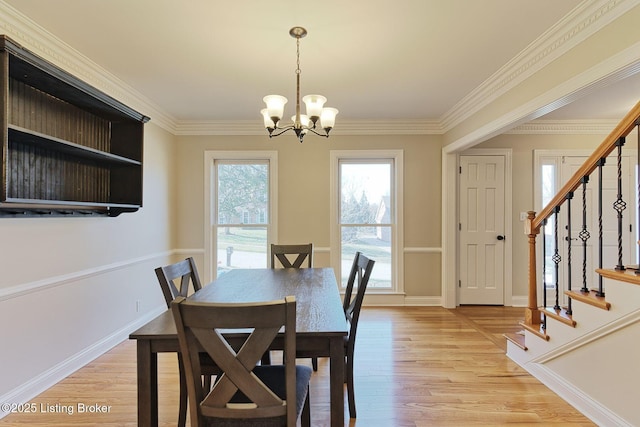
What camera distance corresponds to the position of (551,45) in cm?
223

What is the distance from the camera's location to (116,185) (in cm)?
290

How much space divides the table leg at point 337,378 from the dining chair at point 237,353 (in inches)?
8.4

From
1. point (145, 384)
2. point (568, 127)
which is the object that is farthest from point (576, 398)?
point (568, 127)

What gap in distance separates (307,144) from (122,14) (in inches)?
101

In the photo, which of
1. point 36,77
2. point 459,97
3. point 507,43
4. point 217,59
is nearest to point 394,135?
point 459,97

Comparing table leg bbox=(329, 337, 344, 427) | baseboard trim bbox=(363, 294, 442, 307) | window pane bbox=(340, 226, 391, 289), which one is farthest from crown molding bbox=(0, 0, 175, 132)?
baseboard trim bbox=(363, 294, 442, 307)

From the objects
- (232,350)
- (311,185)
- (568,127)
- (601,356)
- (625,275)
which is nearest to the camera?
(232,350)

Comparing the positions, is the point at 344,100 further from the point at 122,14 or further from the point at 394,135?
the point at 122,14

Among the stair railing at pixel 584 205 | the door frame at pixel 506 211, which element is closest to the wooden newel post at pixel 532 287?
the stair railing at pixel 584 205

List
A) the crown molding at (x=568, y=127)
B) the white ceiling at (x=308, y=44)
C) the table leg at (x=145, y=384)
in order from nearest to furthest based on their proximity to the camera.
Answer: the table leg at (x=145, y=384)
the white ceiling at (x=308, y=44)
the crown molding at (x=568, y=127)

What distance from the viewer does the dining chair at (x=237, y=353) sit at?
1123mm

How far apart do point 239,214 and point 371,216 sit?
1.79 metres

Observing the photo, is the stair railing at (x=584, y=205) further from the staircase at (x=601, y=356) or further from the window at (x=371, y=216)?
the window at (x=371, y=216)

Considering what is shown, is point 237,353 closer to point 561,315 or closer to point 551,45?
point 561,315
